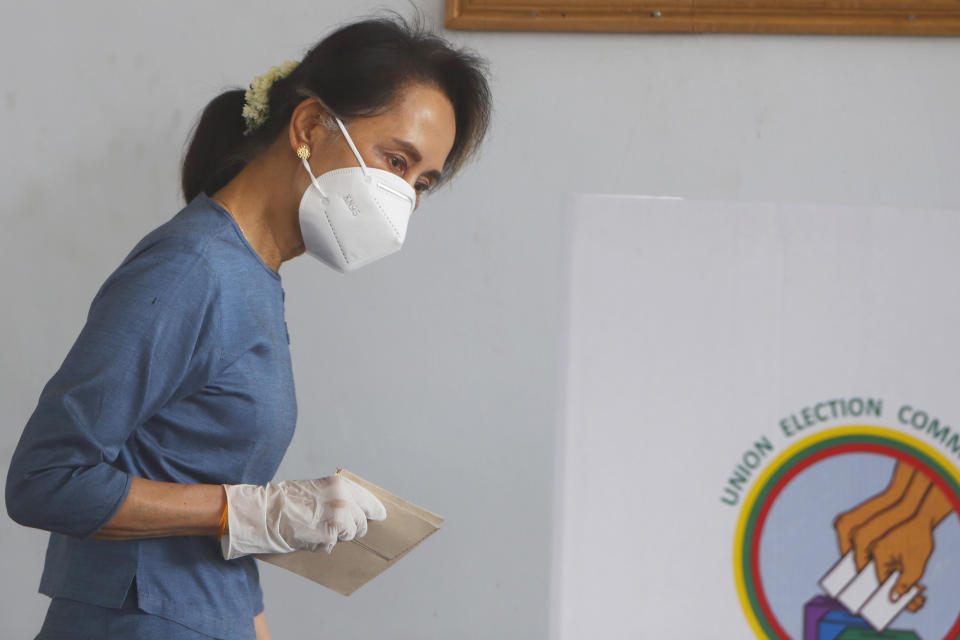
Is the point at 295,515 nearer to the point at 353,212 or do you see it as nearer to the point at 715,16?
the point at 353,212

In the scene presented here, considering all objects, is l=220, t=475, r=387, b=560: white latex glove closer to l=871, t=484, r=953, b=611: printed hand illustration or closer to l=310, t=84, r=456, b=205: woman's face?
l=310, t=84, r=456, b=205: woman's face

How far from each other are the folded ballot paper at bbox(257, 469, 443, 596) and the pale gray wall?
1.54 feet

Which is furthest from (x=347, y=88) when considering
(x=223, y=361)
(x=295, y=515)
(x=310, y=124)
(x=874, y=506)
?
(x=874, y=506)

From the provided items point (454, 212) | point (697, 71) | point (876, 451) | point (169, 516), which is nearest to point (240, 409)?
point (169, 516)

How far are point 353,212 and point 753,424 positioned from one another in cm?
44

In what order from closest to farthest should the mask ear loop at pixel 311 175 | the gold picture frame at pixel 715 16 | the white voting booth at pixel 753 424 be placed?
the white voting booth at pixel 753 424
the mask ear loop at pixel 311 175
the gold picture frame at pixel 715 16

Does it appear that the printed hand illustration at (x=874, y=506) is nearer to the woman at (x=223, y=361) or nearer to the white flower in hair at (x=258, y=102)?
the woman at (x=223, y=361)

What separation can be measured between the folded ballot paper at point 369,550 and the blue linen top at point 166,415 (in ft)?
0.19

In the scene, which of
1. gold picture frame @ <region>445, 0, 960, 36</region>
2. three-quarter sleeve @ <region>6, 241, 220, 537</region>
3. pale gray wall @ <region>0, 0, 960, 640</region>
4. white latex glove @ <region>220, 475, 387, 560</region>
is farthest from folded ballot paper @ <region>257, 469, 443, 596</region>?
gold picture frame @ <region>445, 0, 960, 36</region>

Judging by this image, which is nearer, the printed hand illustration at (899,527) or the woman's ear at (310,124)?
the printed hand illustration at (899,527)

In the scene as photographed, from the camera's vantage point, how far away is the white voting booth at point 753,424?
0.67 m

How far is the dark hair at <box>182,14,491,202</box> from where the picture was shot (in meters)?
0.89

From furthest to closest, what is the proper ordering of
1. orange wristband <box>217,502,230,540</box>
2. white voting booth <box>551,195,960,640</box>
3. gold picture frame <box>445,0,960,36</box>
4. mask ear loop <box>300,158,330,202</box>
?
gold picture frame <box>445,0,960,36</box> → mask ear loop <box>300,158,330,202</box> → orange wristband <box>217,502,230,540</box> → white voting booth <box>551,195,960,640</box>

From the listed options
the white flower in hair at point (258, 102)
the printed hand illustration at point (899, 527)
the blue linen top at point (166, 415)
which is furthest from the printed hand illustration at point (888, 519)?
the white flower in hair at point (258, 102)
